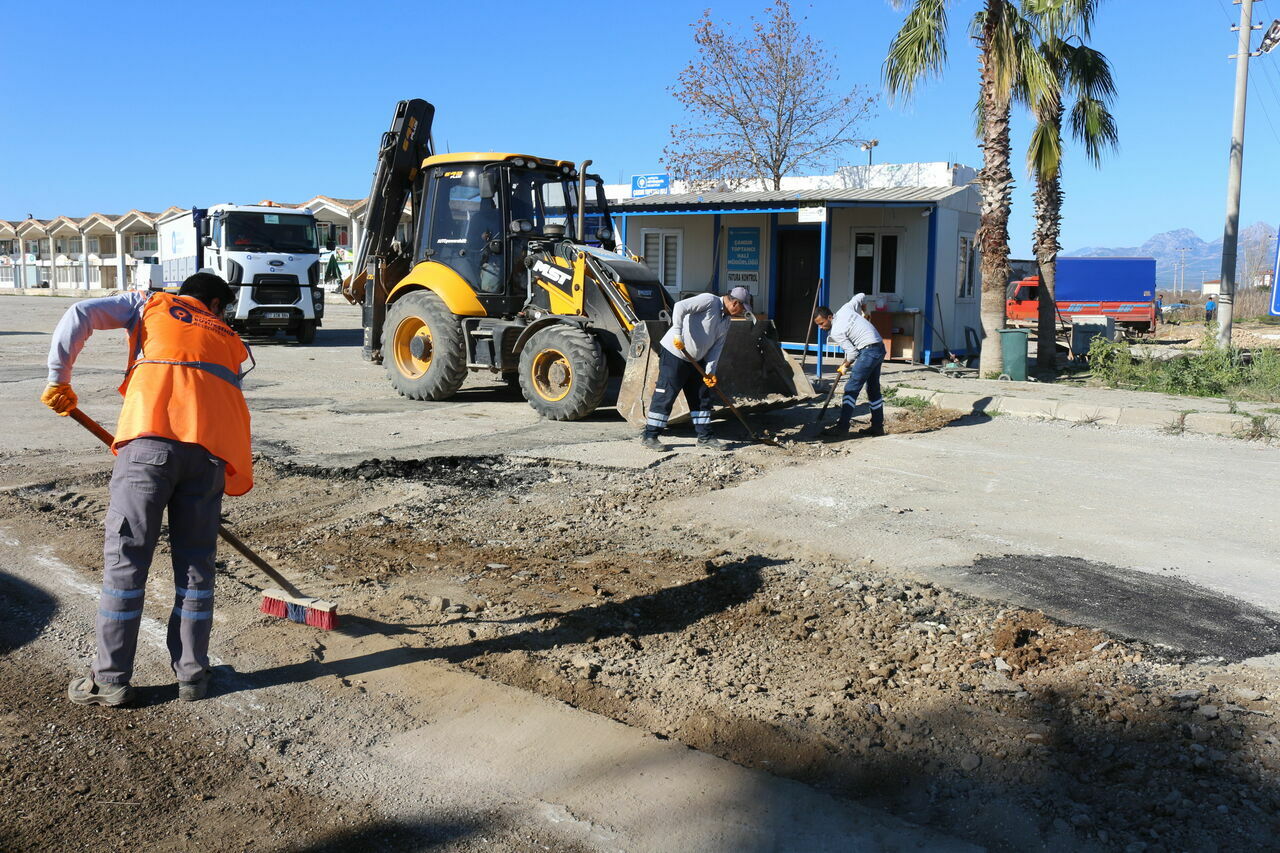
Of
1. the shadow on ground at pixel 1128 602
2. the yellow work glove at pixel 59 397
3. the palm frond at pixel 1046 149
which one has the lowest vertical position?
the shadow on ground at pixel 1128 602

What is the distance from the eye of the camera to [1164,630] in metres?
4.92

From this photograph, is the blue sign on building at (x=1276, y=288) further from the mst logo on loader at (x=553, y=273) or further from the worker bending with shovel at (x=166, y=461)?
the worker bending with shovel at (x=166, y=461)

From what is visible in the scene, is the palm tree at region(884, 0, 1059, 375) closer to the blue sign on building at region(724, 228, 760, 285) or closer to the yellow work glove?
the blue sign on building at region(724, 228, 760, 285)

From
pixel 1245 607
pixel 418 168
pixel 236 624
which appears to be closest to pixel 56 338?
pixel 236 624

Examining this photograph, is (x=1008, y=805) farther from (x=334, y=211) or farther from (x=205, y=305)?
(x=334, y=211)

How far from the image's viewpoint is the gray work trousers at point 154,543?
391 cm

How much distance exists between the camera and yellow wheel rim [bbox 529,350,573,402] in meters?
10.8

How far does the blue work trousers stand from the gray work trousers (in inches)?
284

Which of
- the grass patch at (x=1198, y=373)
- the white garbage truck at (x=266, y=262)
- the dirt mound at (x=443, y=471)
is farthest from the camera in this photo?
the white garbage truck at (x=266, y=262)

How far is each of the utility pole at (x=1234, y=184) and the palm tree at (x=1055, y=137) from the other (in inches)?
69.7

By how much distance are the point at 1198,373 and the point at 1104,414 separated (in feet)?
9.57

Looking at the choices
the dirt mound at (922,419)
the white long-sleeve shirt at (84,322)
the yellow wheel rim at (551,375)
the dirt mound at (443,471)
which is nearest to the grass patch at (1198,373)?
the dirt mound at (922,419)

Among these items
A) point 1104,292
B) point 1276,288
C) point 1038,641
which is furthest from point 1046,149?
point 1104,292

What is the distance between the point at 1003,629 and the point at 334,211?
41457 millimetres
